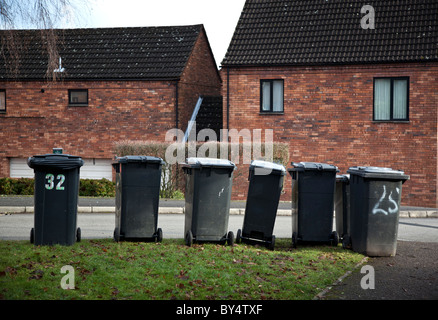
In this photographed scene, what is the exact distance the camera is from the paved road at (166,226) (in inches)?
432

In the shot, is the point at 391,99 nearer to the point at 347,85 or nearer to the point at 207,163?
the point at 347,85

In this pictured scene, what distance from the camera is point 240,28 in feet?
72.2

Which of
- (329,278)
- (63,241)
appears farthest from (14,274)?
(329,278)

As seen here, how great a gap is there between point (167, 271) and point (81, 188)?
12362mm

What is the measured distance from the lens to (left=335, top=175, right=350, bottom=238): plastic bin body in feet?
32.6

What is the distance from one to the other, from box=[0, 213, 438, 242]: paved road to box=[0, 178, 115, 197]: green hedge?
4.30m

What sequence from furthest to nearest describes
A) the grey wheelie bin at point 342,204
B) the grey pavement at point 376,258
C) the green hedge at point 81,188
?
the green hedge at point 81,188
the grey wheelie bin at point 342,204
the grey pavement at point 376,258

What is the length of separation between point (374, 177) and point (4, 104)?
61.2 feet

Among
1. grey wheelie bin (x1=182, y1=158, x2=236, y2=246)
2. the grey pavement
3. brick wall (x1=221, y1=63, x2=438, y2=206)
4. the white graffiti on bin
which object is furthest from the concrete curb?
the white graffiti on bin

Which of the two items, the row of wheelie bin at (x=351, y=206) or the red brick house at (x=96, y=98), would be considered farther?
the red brick house at (x=96, y=98)

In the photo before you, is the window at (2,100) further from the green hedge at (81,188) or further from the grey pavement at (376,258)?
the grey pavement at (376,258)

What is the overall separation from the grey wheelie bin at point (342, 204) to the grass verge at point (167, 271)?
80 cm

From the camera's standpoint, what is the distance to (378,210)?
348 inches

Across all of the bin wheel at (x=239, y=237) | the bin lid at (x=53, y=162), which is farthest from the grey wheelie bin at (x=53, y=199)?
the bin wheel at (x=239, y=237)
